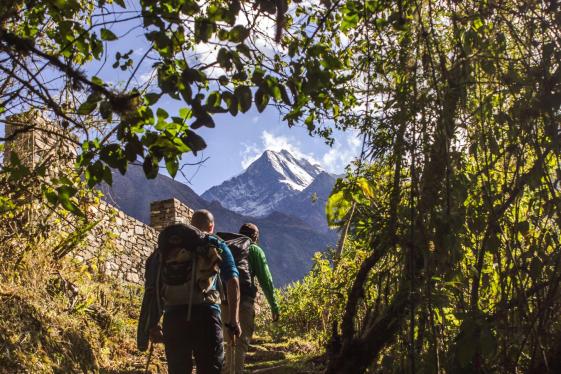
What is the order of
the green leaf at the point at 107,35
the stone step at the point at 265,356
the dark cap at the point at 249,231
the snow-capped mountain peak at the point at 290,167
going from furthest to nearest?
1. the snow-capped mountain peak at the point at 290,167
2. the stone step at the point at 265,356
3. the dark cap at the point at 249,231
4. the green leaf at the point at 107,35

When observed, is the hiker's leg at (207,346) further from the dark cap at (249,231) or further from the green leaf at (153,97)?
the green leaf at (153,97)

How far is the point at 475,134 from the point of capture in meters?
2.73

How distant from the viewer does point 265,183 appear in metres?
148

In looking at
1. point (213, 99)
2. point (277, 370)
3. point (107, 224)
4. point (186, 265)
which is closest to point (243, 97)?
point (213, 99)

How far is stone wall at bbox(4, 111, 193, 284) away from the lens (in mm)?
7441

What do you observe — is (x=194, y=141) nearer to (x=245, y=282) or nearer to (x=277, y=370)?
(x=245, y=282)

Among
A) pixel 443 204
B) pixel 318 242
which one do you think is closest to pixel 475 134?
pixel 443 204

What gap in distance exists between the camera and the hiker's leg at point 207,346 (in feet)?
12.7

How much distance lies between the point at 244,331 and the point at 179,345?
152cm

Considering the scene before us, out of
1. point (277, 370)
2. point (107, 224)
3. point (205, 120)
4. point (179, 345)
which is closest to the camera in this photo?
point (205, 120)

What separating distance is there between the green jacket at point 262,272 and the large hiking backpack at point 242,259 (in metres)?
0.16

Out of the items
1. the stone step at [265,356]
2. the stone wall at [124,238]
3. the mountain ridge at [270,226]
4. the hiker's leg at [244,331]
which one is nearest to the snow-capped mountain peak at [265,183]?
the mountain ridge at [270,226]

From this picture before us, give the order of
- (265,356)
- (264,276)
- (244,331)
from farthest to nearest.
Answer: (265,356), (264,276), (244,331)

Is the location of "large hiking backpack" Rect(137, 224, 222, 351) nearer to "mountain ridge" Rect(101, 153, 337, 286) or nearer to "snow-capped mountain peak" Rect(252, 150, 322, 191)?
"mountain ridge" Rect(101, 153, 337, 286)
